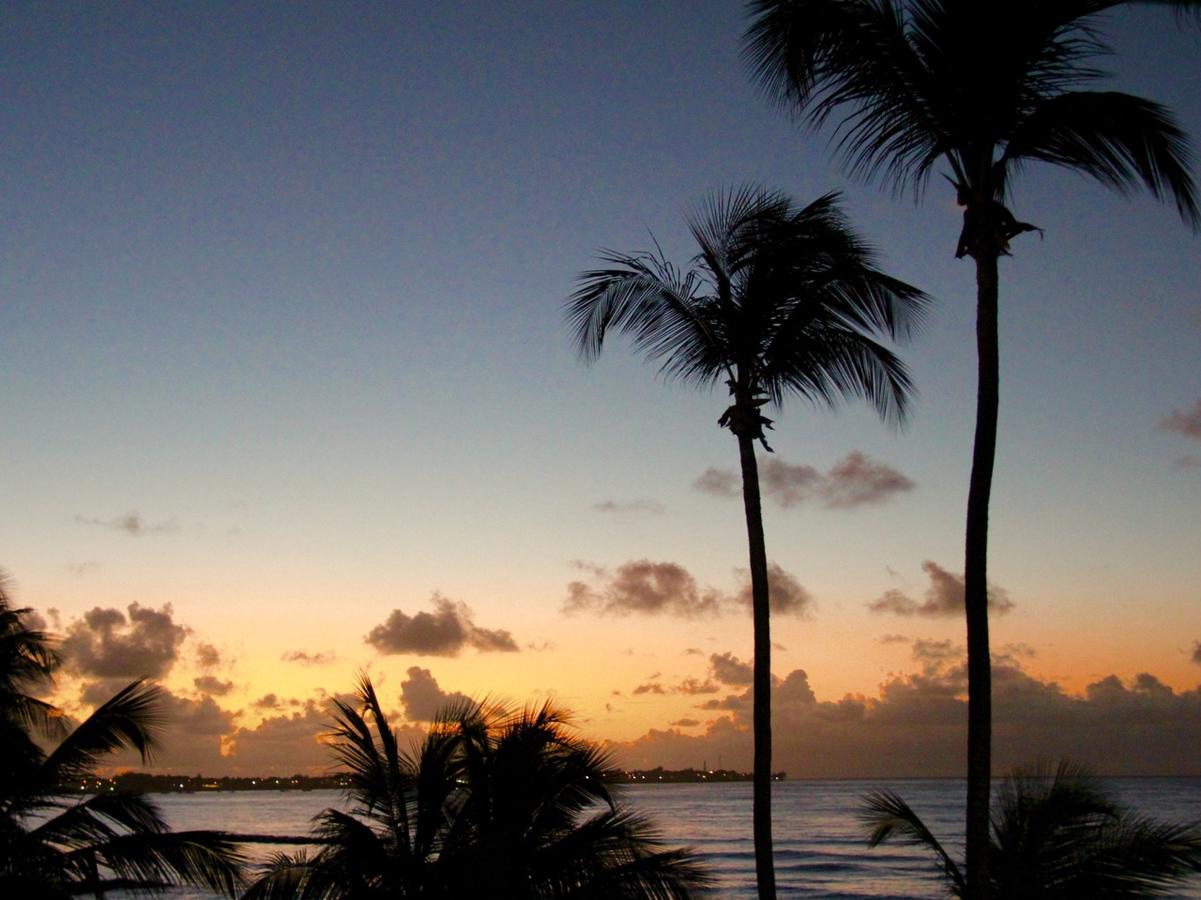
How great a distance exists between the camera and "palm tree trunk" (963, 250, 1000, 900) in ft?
27.9

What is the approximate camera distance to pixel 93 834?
12.5m

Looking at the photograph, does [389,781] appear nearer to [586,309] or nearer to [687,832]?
[586,309]

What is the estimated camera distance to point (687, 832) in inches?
3947

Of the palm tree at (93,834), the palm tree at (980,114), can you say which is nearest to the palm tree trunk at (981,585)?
the palm tree at (980,114)

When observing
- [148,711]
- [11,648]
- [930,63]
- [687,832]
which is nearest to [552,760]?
[148,711]

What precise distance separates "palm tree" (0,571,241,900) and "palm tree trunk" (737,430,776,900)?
539cm

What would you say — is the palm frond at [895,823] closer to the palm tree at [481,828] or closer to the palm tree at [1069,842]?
the palm tree at [1069,842]

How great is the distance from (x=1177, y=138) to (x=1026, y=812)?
606cm

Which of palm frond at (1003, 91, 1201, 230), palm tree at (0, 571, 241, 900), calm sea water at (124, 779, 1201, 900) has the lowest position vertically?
calm sea water at (124, 779, 1201, 900)

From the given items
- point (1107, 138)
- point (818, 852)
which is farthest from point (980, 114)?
point (818, 852)

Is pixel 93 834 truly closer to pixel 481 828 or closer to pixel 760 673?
pixel 481 828

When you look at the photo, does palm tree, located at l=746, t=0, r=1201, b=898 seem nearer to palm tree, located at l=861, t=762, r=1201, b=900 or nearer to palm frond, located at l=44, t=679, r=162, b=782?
palm tree, located at l=861, t=762, r=1201, b=900

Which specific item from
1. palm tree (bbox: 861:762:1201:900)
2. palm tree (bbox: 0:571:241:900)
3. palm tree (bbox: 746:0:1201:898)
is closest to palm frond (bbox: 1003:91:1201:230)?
palm tree (bbox: 746:0:1201:898)

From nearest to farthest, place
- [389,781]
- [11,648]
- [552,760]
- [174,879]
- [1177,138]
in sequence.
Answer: [1177,138] < [552,760] < [389,781] < [174,879] < [11,648]
